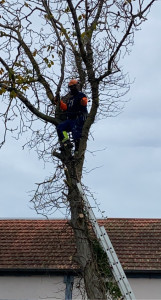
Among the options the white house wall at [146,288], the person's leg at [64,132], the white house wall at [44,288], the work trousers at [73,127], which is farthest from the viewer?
the white house wall at [44,288]

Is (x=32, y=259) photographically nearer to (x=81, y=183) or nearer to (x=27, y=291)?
(x=27, y=291)

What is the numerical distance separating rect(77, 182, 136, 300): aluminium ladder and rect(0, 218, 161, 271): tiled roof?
5725 mm

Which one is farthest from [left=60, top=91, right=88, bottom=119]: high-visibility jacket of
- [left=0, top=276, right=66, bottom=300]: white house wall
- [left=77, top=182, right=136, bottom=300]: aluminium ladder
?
[left=0, top=276, right=66, bottom=300]: white house wall

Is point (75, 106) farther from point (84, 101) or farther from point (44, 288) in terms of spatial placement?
point (44, 288)

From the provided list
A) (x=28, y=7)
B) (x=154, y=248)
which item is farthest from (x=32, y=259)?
(x=28, y=7)

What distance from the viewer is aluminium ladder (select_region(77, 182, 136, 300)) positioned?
27.9 ft

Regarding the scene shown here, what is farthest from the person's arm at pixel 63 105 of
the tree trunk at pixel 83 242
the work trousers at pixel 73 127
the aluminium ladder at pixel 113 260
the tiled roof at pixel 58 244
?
the tiled roof at pixel 58 244

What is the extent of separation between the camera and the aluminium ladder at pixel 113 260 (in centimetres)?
850

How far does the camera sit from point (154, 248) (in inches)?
636

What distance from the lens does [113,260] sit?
868 cm

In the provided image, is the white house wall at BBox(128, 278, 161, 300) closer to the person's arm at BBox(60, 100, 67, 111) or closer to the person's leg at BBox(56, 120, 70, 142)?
the person's leg at BBox(56, 120, 70, 142)

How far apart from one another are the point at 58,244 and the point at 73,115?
755cm

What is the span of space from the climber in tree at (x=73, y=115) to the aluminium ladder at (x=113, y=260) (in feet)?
2.95

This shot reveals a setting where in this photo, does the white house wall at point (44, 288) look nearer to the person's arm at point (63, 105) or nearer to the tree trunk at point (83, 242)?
the tree trunk at point (83, 242)
